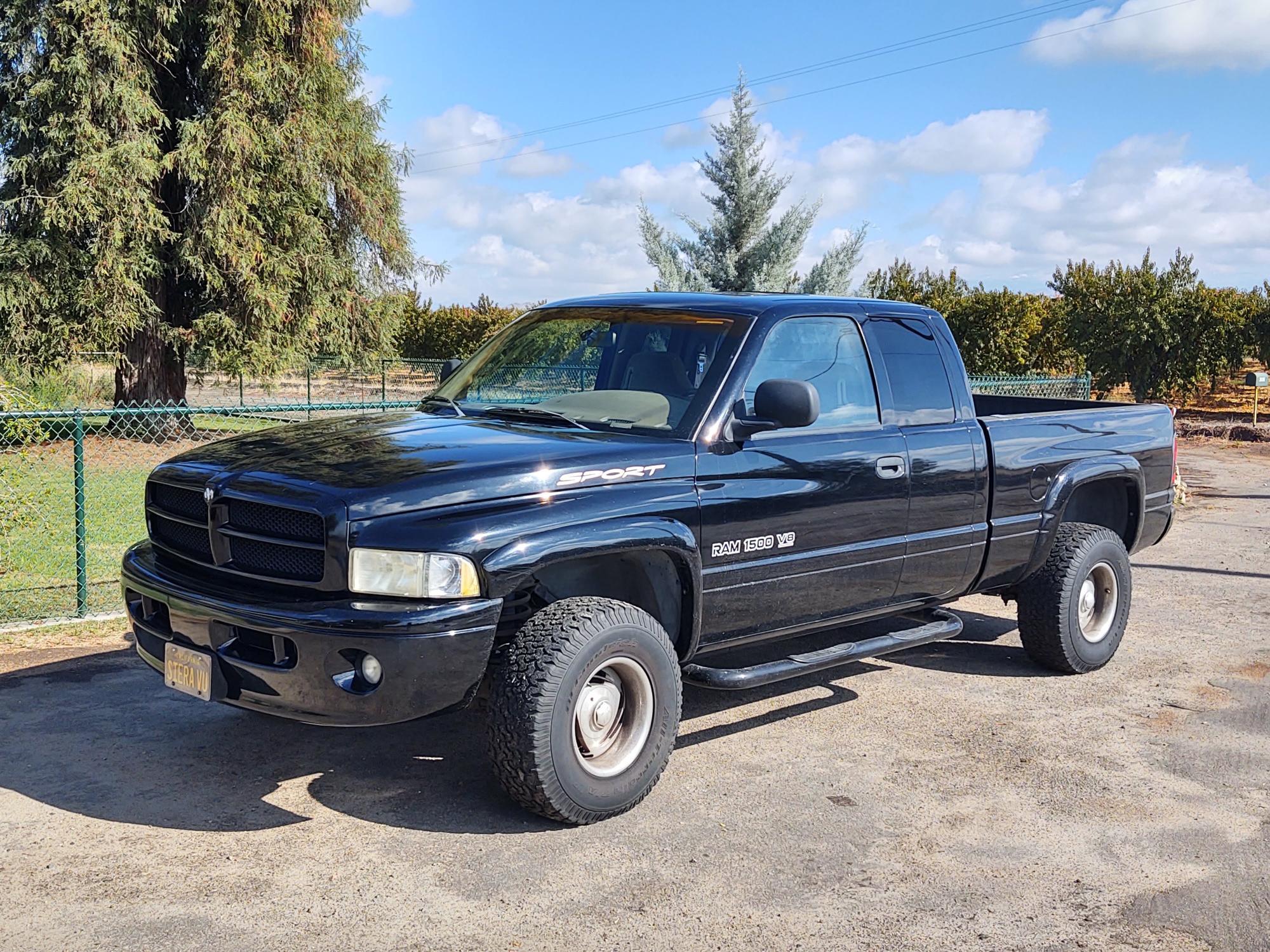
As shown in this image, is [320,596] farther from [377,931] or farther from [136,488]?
[136,488]

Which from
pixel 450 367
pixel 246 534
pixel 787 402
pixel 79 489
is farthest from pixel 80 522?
pixel 787 402

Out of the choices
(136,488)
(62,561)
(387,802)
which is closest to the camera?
(387,802)

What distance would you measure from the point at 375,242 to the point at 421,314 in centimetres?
2276

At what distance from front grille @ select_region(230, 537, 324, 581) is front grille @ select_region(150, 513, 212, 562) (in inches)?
6.7

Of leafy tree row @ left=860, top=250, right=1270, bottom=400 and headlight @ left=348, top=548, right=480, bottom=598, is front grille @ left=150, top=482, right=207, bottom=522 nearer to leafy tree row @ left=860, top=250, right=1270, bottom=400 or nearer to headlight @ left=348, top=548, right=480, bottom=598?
headlight @ left=348, top=548, right=480, bottom=598

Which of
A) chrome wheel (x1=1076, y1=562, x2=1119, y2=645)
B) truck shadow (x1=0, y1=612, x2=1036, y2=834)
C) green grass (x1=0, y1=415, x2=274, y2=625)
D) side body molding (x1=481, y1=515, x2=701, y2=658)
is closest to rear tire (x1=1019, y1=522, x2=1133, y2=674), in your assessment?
chrome wheel (x1=1076, y1=562, x2=1119, y2=645)

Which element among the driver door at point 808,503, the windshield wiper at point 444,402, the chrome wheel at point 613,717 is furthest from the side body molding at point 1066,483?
the windshield wiper at point 444,402

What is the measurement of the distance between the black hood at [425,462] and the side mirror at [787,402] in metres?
0.36

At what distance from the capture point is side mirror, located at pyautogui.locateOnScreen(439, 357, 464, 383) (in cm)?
655

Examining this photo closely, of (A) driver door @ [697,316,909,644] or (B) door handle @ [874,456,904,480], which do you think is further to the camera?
(B) door handle @ [874,456,904,480]

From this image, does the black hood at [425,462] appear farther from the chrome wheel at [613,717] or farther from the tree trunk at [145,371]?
the tree trunk at [145,371]

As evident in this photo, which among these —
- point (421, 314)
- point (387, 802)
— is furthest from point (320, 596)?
point (421, 314)

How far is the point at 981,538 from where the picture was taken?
20.2 ft

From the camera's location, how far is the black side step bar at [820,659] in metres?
4.98
